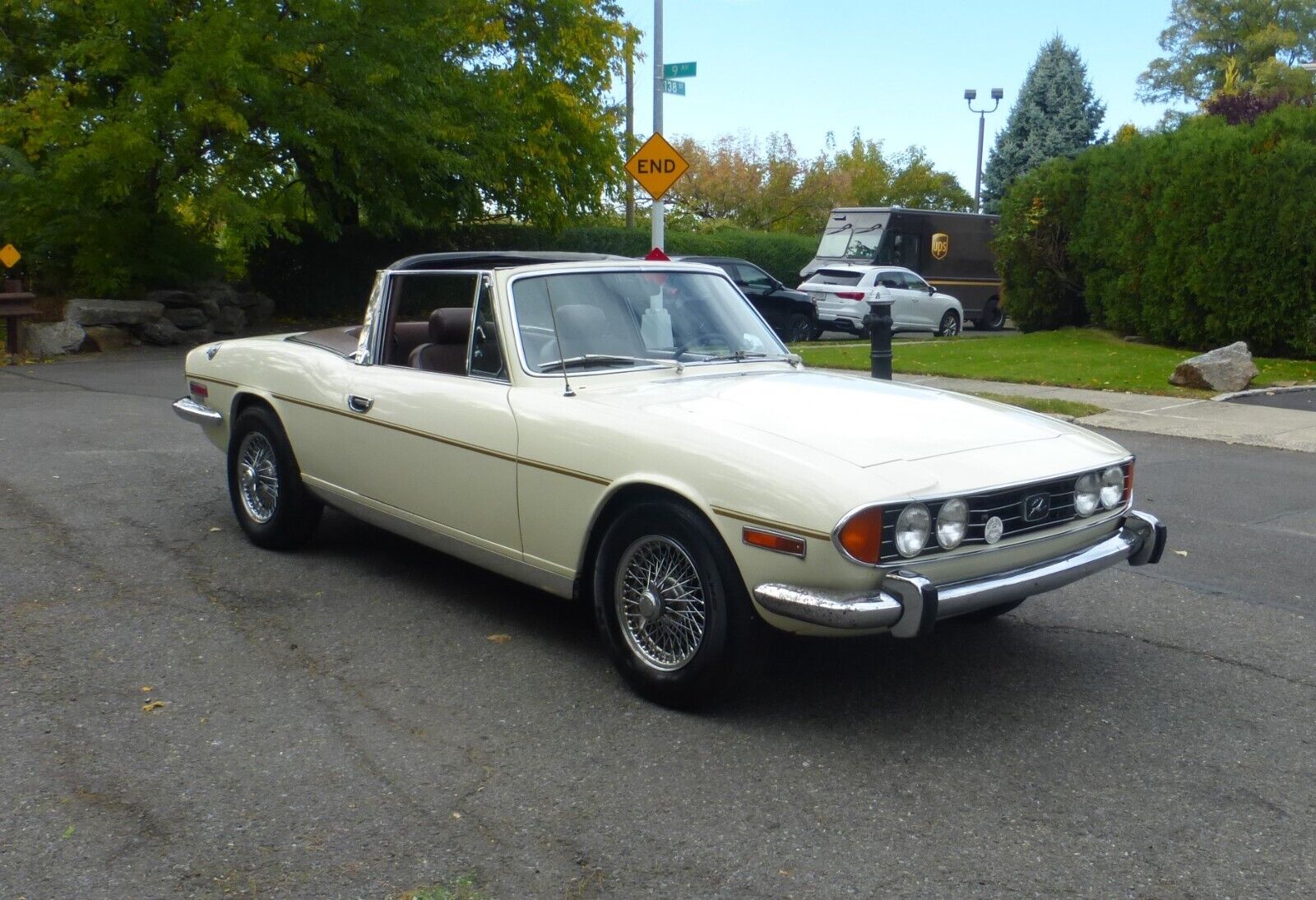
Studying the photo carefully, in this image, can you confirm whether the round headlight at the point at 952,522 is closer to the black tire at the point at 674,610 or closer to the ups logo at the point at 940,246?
the black tire at the point at 674,610

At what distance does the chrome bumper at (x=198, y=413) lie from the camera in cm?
680

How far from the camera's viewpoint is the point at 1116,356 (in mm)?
17797

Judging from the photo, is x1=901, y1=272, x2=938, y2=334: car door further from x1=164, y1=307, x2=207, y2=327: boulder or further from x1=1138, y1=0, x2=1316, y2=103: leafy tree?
x1=1138, y1=0, x2=1316, y2=103: leafy tree

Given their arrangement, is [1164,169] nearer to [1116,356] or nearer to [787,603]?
[1116,356]

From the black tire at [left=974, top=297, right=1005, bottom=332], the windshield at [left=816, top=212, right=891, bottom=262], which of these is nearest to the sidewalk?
the windshield at [left=816, top=212, right=891, bottom=262]

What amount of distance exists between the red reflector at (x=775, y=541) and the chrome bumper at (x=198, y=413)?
381cm

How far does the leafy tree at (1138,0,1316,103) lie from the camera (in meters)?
64.4

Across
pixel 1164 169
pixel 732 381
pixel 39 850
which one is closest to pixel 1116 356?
pixel 1164 169

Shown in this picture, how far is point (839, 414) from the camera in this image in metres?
4.55

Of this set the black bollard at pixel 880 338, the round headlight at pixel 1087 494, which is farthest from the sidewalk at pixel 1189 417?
the round headlight at pixel 1087 494

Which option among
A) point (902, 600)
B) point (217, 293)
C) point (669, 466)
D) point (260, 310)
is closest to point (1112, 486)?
point (902, 600)

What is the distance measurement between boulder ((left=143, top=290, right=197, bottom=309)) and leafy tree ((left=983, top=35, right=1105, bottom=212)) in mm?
37645

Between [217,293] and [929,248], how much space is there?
16.5 meters

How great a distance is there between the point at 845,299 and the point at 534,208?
6.54 m
